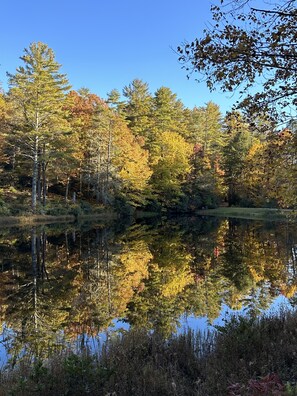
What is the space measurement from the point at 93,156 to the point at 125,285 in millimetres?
27820

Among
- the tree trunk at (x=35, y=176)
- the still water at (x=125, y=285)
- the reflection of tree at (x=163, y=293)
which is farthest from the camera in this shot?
the tree trunk at (x=35, y=176)

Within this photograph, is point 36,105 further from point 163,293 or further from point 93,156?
point 163,293

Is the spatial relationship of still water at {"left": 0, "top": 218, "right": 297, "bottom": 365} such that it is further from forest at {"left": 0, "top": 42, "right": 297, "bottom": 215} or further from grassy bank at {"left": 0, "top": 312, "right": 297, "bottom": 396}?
forest at {"left": 0, "top": 42, "right": 297, "bottom": 215}

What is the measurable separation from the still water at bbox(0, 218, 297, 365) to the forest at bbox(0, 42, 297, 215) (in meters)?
7.20

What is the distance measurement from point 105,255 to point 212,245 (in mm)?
6486

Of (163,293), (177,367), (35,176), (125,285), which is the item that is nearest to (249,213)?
(35,176)

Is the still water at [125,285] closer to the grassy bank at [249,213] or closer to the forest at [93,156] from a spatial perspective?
the forest at [93,156]

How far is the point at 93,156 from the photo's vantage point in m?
38.4

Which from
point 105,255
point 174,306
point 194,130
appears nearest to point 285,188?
point 174,306

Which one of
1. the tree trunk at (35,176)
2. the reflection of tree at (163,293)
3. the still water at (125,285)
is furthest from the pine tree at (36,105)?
the reflection of tree at (163,293)

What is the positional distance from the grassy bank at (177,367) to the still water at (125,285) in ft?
5.95

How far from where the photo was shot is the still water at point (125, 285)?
8.05 metres

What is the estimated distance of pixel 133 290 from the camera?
447 inches

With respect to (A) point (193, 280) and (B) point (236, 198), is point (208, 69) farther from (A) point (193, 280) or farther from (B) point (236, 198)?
(B) point (236, 198)
